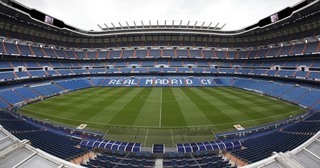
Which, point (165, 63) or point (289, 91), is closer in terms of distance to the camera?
point (289, 91)

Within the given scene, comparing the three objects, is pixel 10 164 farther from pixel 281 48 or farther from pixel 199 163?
pixel 281 48

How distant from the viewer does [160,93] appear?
3788cm

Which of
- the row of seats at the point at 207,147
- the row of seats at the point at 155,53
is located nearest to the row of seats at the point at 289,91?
the row of seats at the point at 155,53

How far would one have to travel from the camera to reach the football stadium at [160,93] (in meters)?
12.4

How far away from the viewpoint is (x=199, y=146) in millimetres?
13922

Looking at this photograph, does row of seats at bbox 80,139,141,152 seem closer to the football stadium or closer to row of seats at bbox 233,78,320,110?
the football stadium

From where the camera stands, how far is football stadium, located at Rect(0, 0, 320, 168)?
12.4 metres

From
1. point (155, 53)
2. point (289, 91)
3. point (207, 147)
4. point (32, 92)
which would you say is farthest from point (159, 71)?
point (207, 147)

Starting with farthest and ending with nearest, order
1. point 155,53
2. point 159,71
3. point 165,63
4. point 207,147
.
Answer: point 155,53 → point 165,63 → point 159,71 → point 207,147

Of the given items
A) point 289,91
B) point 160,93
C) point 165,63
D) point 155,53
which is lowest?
point 160,93

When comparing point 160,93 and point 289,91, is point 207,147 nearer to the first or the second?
point 160,93

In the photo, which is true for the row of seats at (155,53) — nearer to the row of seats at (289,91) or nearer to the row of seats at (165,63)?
the row of seats at (165,63)

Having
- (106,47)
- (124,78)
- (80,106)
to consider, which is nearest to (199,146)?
(80,106)

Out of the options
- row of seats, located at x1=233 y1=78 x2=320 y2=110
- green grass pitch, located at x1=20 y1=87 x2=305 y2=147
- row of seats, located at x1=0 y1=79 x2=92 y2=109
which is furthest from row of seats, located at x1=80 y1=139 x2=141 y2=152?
row of seats, located at x1=233 y1=78 x2=320 y2=110
